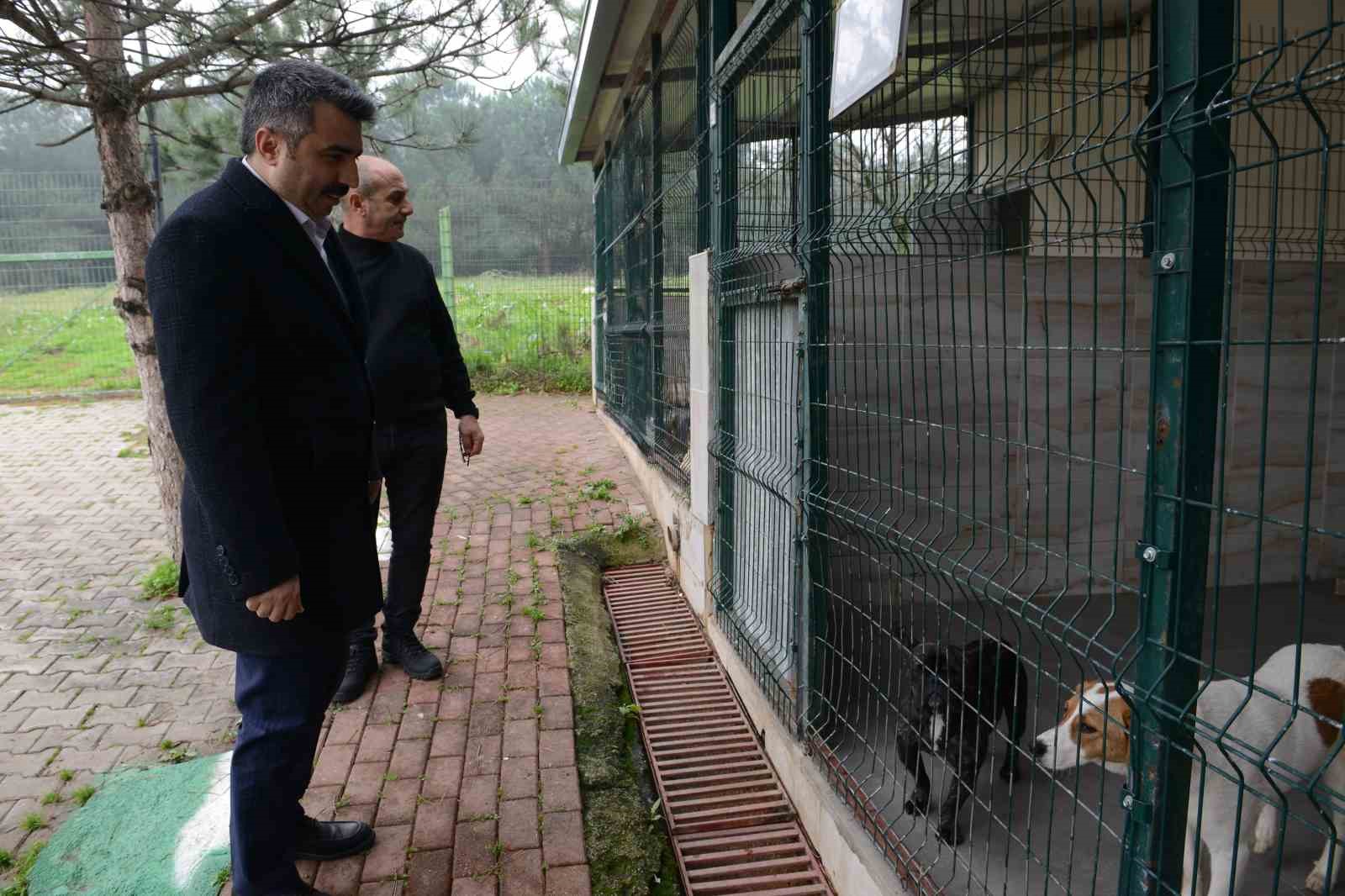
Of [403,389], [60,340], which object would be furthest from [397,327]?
[60,340]

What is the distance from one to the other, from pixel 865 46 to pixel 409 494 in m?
2.54

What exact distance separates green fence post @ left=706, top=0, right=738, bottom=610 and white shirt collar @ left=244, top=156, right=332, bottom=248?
1.87m

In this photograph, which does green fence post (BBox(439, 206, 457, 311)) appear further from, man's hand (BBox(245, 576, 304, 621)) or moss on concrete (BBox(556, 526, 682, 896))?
man's hand (BBox(245, 576, 304, 621))

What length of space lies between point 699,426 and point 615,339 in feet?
17.0

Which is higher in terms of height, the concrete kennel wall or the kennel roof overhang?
the kennel roof overhang

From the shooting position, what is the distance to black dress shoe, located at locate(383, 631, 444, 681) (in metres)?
3.95

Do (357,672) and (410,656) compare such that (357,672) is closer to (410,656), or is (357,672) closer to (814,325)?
(410,656)

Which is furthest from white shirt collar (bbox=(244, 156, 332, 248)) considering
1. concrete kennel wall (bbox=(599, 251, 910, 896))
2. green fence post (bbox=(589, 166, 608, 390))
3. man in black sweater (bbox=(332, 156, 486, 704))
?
green fence post (bbox=(589, 166, 608, 390))

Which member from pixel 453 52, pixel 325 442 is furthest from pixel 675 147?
pixel 325 442

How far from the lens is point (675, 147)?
5.73m

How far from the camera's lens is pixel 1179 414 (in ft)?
4.56

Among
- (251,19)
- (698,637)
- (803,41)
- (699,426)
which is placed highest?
(251,19)

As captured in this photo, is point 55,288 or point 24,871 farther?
point 55,288

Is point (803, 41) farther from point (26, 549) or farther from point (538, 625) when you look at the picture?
point (26, 549)
